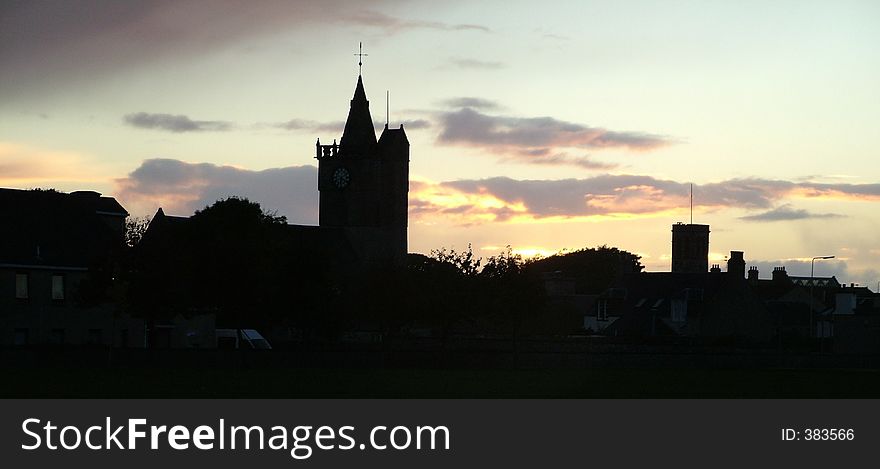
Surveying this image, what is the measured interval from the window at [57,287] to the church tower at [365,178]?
10679 cm

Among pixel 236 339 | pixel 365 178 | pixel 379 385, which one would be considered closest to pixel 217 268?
pixel 236 339

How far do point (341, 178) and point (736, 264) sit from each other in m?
69.5

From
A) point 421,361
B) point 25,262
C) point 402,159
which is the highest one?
point 402,159

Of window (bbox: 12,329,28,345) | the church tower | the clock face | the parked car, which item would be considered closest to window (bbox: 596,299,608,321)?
the church tower

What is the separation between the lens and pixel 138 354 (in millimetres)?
66000

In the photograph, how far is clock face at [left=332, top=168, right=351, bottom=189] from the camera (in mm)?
192625

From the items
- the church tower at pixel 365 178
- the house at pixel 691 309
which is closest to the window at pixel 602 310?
the house at pixel 691 309

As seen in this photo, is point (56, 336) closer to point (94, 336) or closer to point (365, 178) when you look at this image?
point (94, 336)

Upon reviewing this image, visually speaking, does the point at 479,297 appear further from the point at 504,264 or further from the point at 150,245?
the point at 150,245

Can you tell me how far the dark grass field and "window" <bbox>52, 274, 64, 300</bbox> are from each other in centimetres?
1687

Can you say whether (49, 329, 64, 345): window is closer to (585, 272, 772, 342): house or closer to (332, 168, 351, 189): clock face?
(585, 272, 772, 342): house

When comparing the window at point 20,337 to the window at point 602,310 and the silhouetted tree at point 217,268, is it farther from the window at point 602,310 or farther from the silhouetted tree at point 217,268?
the window at point 602,310
